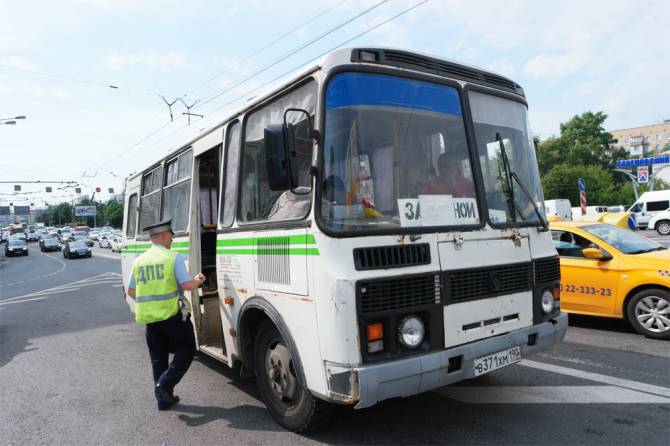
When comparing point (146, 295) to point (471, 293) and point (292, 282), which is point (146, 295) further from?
point (471, 293)

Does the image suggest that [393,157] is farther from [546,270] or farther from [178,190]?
[178,190]

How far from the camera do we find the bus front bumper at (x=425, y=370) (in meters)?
3.13

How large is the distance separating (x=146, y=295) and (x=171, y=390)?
973 millimetres

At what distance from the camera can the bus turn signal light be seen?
128 inches

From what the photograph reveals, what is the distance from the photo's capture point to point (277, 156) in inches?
135

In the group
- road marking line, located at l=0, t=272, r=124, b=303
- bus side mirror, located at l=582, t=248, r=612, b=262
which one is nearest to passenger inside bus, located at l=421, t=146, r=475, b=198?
bus side mirror, located at l=582, t=248, r=612, b=262

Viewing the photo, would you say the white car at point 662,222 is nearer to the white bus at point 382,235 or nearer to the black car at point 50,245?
the white bus at point 382,235

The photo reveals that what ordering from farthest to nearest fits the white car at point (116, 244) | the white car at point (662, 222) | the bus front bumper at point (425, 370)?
1. the white car at point (116, 244)
2. the white car at point (662, 222)
3. the bus front bumper at point (425, 370)

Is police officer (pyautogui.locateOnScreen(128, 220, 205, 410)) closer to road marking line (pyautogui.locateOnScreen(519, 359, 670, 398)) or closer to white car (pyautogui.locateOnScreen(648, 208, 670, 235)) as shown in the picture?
road marking line (pyautogui.locateOnScreen(519, 359, 670, 398))

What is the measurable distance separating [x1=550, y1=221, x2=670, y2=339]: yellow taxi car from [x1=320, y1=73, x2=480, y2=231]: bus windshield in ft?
12.9

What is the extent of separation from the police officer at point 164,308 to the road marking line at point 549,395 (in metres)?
2.56

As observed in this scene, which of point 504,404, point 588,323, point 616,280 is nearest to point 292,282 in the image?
point 504,404

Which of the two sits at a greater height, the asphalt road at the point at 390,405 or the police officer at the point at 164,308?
the police officer at the point at 164,308

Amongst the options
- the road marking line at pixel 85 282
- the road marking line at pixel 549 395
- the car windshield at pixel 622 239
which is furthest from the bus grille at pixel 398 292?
the road marking line at pixel 85 282
